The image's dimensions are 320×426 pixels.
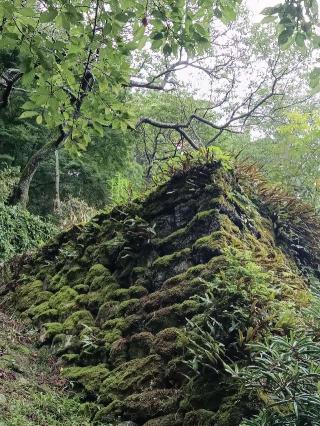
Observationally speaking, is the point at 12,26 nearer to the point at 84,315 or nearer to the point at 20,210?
the point at 84,315

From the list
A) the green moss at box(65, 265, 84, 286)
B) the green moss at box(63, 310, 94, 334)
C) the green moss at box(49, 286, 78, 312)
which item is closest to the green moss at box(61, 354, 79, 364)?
the green moss at box(63, 310, 94, 334)

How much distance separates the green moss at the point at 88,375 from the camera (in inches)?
160

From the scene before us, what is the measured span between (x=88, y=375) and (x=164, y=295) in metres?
1.06

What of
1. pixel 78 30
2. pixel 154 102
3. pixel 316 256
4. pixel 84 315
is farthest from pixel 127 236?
pixel 154 102

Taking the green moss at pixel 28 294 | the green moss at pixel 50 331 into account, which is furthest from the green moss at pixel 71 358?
the green moss at pixel 28 294

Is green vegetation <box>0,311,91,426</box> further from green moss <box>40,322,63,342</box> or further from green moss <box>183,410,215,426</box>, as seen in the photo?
green moss <box>183,410,215,426</box>

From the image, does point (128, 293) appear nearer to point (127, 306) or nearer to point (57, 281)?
point (127, 306)

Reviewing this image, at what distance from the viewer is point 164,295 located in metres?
4.40

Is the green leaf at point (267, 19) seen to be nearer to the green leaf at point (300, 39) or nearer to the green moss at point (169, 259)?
the green leaf at point (300, 39)

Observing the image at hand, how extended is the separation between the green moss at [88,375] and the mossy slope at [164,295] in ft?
0.04

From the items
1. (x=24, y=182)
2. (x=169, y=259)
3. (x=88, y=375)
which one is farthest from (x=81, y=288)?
(x=24, y=182)

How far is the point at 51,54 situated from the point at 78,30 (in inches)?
14.7

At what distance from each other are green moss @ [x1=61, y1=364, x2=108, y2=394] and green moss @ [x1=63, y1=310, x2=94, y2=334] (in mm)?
588

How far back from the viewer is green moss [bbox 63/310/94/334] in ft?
16.6
